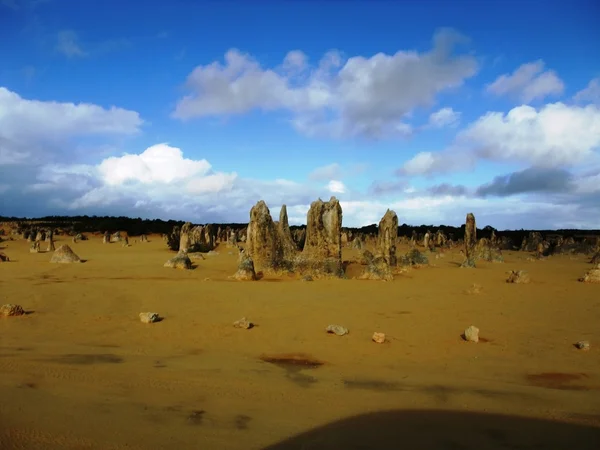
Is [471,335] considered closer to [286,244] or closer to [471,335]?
[471,335]

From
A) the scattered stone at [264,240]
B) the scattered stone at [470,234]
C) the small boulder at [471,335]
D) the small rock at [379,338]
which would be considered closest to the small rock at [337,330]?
the small rock at [379,338]

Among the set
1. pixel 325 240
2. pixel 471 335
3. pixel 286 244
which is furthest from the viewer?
pixel 286 244

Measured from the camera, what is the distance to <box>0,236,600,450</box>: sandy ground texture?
3432 mm

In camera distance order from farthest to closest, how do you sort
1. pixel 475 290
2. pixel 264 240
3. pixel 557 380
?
pixel 264 240, pixel 475 290, pixel 557 380

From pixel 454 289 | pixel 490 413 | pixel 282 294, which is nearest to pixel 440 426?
pixel 490 413

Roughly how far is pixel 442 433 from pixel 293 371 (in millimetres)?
2191

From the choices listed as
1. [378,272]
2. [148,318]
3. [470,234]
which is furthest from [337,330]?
[470,234]

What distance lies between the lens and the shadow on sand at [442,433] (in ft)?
11.0

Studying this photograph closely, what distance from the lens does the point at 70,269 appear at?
15688 millimetres

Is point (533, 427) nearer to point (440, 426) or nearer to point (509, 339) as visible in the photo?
point (440, 426)

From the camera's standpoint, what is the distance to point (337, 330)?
7352 millimetres

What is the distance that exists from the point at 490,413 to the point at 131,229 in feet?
154

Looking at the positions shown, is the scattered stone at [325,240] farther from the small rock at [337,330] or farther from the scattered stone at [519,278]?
the small rock at [337,330]

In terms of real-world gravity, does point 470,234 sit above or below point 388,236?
above
